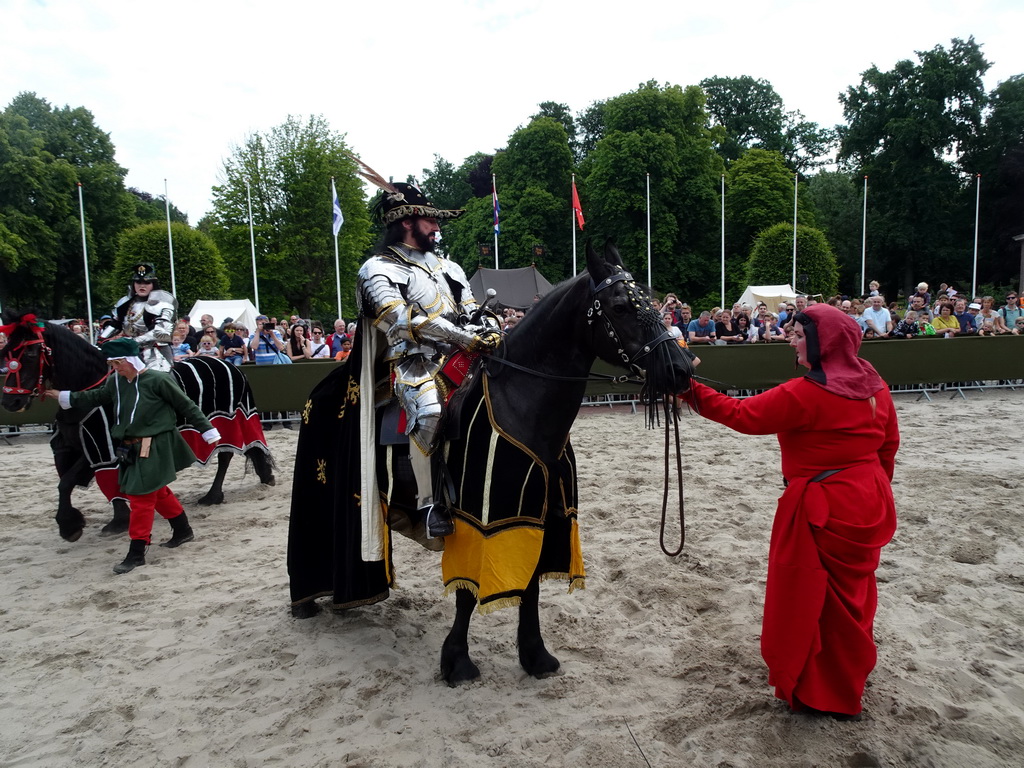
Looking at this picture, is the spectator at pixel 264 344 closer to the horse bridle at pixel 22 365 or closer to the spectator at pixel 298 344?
the spectator at pixel 298 344

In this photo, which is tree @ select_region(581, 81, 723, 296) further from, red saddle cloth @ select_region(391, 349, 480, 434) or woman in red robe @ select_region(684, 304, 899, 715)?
woman in red robe @ select_region(684, 304, 899, 715)

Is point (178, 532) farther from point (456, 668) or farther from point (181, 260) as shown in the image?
point (181, 260)

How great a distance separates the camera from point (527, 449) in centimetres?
334

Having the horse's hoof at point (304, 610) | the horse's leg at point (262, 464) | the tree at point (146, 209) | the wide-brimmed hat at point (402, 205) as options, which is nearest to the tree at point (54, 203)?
the tree at point (146, 209)

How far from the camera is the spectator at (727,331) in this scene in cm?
1399

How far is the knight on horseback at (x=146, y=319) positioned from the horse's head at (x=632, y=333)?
183 inches

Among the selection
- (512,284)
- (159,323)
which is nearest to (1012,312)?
(512,284)

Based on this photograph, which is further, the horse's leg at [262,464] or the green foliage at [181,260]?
the green foliage at [181,260]

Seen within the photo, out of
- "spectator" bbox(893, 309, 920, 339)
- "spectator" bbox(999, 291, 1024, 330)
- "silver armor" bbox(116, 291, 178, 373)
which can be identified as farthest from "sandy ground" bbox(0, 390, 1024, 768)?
"spectator" bbox(999, 291, 1024, 330)

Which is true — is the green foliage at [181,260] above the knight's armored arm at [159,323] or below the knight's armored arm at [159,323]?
above

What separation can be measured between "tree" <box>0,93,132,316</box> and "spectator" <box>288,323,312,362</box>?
965 inches

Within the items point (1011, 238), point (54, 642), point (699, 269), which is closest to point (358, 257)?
point (699, 269)

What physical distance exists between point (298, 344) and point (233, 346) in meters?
1.28

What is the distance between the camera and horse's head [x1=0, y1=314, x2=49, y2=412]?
Answer: 5.98 metres
